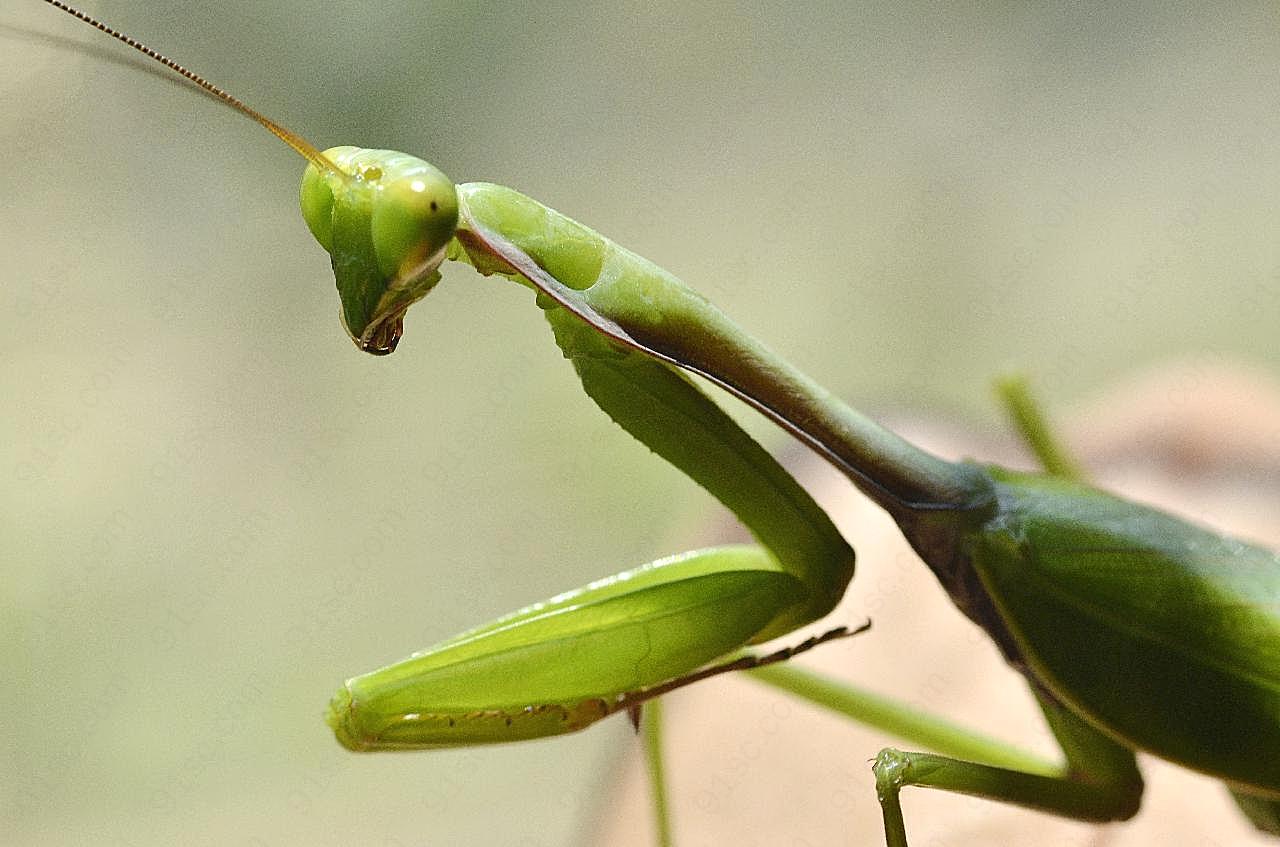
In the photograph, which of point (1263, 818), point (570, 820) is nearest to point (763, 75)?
point (570, 820)

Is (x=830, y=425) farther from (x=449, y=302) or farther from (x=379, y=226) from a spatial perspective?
(x=449, y=302)

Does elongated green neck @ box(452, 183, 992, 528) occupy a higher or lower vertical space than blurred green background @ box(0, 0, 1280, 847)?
lower

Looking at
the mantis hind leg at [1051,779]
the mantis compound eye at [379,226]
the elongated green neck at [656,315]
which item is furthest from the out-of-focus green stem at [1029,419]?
the mantis compound eye at [379,226]

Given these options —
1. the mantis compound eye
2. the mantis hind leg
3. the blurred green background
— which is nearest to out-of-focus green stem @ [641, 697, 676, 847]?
the mantis hind leg

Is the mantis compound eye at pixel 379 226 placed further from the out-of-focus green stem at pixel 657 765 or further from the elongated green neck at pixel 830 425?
the out-of-focus green stem at pixel 657 765

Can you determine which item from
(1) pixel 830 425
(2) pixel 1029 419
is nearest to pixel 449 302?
(2) pixel 1029 419

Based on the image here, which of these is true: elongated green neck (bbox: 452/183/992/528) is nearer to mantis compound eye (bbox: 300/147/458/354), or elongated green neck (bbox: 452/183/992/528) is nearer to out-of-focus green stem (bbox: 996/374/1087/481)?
mantis compound eye (bbox: 300/147/458/354)
